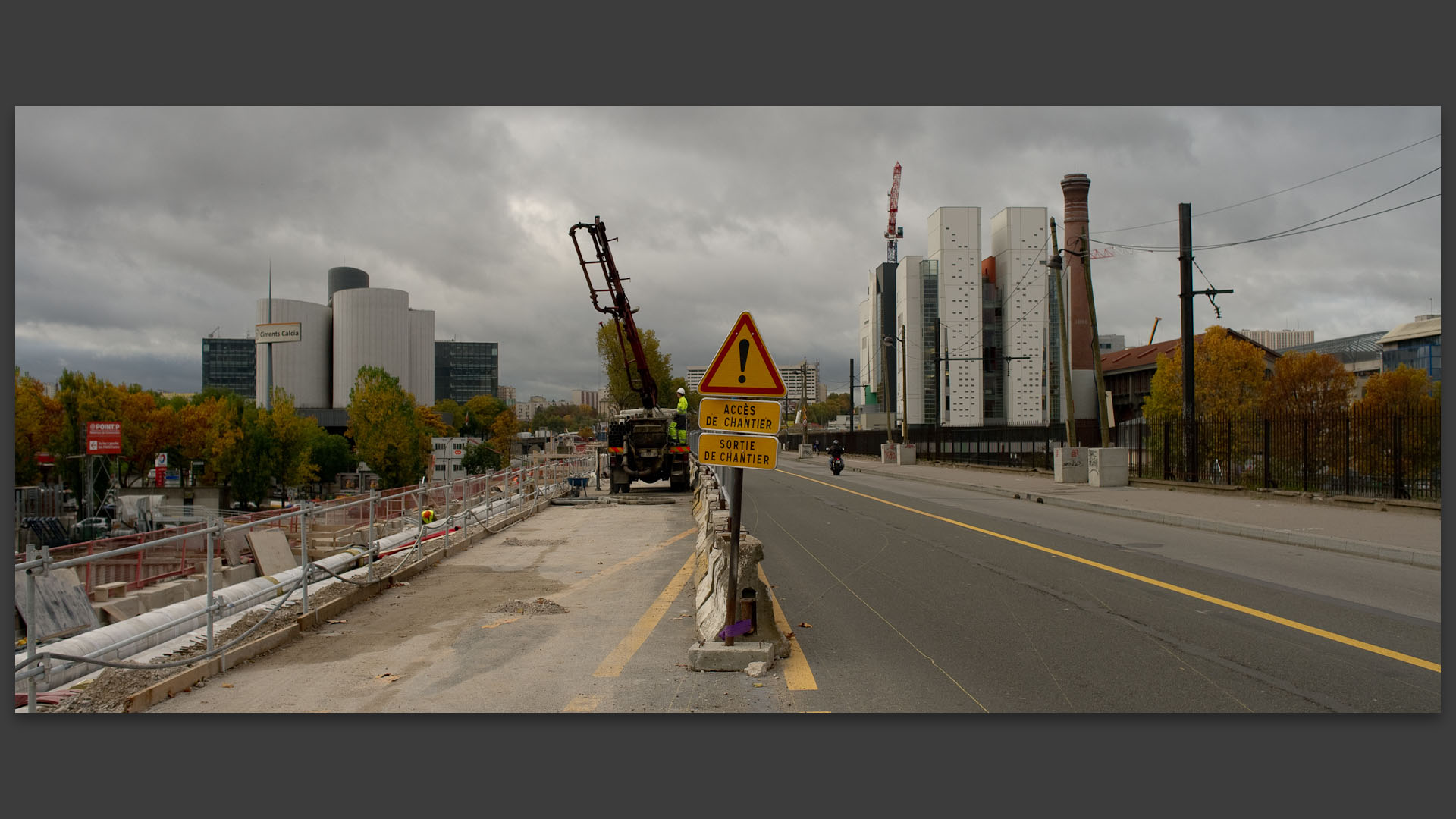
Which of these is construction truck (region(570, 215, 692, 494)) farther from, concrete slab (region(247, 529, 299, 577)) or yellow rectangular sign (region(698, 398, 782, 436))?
yellow rectangular sign (region(698, 398, 782, 436))

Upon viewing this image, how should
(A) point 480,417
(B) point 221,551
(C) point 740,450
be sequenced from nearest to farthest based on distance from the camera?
(C) point 740,450 → (B) point 221,551 → (A) point 480,417

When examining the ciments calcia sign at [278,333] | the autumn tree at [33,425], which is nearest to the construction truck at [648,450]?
the autumn tree at [33,425]

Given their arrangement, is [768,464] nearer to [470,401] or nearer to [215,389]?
[215,389]

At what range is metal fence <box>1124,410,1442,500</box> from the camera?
16953 mm

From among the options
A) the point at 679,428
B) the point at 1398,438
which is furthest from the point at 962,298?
the point at 1398,438

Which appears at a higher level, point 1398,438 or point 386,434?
point 386,434

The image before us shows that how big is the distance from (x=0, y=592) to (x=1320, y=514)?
19.2 metres

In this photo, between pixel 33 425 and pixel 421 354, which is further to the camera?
pixel 421 354

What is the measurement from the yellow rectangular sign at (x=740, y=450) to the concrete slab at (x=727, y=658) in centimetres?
136

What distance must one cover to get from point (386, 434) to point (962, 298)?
64.9 m

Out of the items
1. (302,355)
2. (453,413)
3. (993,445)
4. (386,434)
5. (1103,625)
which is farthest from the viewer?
(453,413)

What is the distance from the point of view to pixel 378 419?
77.4 meters

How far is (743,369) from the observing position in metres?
6.15

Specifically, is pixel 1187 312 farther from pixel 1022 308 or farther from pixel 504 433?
pixel 504 433
